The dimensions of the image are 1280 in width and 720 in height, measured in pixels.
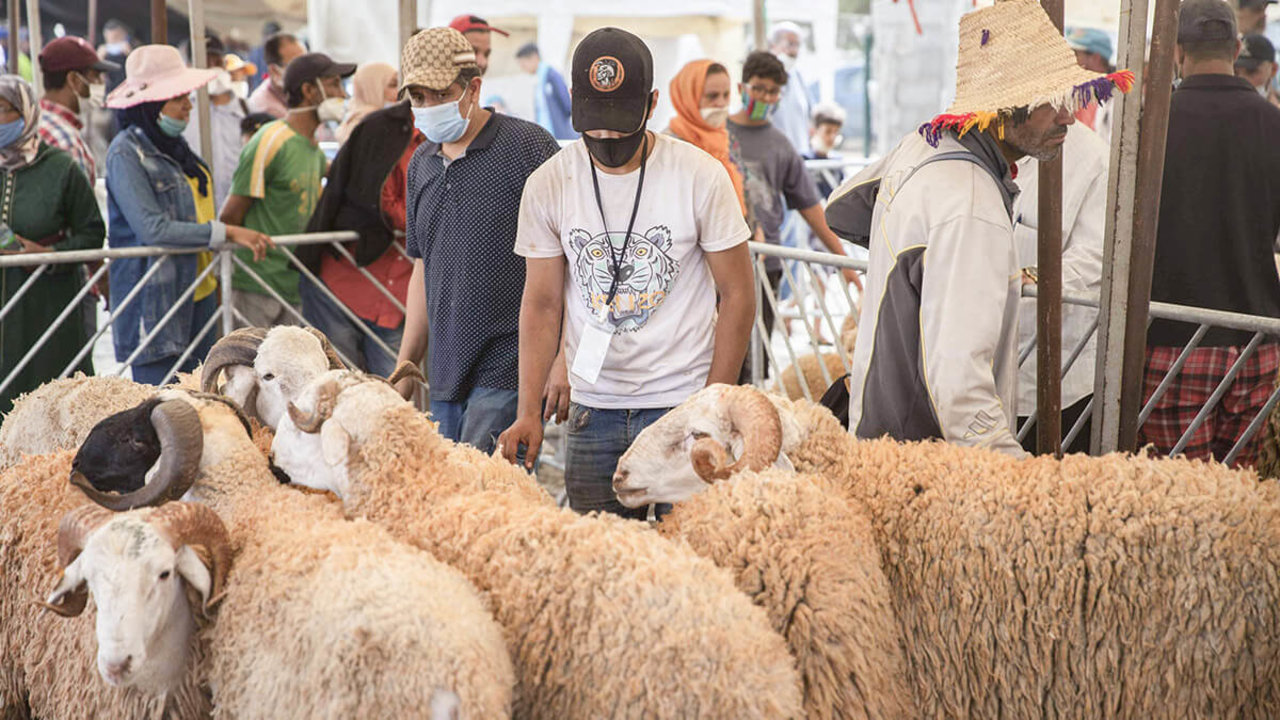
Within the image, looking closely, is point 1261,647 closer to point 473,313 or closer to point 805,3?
→ point 473,313

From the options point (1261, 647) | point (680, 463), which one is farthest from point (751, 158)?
point (1261, 647)

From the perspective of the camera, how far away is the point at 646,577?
1.91m

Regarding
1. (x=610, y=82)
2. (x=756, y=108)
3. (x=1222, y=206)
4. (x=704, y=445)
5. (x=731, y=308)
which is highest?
(x=756, y=108)

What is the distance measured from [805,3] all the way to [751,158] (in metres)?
7.52

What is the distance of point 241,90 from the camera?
8.63m

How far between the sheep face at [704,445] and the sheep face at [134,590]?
935 mm

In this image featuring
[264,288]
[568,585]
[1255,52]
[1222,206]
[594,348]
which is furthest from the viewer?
[1255,52]

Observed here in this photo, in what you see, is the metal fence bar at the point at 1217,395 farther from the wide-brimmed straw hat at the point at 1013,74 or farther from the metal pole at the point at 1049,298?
the wide-brimmed straw hat at the point at 1013,74

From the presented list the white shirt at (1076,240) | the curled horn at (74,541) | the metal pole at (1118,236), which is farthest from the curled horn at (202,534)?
the white shirt at (1076,240)

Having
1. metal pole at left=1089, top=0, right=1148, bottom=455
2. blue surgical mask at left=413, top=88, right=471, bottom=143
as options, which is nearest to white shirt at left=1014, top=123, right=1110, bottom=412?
metal pole at left=1089, top=0, right=1148, bottom=455

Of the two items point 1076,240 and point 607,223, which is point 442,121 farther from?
point 1076,240

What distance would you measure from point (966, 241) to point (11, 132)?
4200mm

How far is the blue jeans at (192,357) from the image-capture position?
5.18 meters

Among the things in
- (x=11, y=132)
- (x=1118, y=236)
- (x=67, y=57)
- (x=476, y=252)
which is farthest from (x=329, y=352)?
(x=67, y=57)
